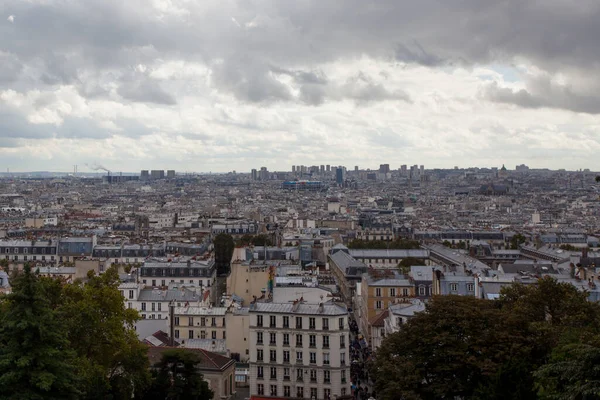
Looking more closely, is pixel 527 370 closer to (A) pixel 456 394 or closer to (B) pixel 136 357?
(A) pixel 456 394

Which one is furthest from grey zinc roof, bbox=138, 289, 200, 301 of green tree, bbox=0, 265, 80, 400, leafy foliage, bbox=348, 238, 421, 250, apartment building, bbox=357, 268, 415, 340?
leafy foliage, bbox=348, 238, 421, 250

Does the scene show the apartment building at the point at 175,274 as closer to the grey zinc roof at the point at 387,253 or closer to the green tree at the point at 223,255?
the green tree at the point at 223,255

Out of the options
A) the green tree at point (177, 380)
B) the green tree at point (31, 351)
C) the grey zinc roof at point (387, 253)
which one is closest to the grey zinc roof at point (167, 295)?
the green tree at point (177, 380)

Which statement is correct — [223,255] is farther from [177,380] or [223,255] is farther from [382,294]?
[177,380]

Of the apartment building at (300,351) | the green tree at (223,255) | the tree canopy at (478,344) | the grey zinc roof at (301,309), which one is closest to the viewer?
the tree canopy at (478,344)

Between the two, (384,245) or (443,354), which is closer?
(443,354)

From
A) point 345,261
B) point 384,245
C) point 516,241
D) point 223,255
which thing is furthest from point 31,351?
point 516,241
